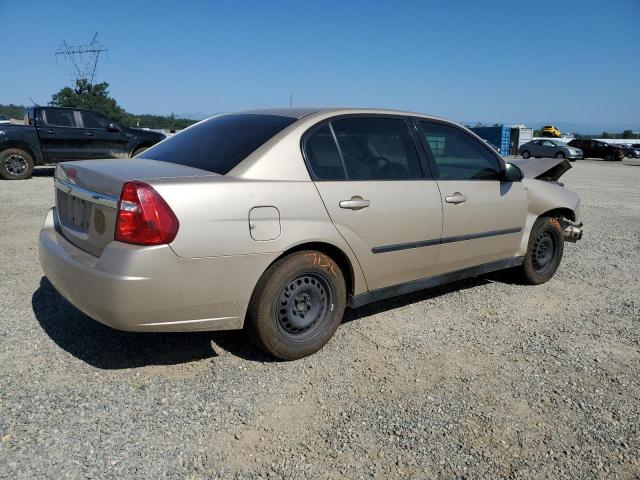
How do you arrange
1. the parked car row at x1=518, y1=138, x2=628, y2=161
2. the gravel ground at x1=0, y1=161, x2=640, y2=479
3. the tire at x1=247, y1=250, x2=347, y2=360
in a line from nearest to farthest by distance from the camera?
the gravel ground at x1=0, y1=161, x2=640, y2=479
the tire at x1=247, y1=250, x2=347, y2=360
the parked car row at x1=518, y1=138, x2=628, y2=161

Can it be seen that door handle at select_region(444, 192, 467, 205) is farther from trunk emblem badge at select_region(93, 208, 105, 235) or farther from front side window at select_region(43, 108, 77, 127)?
front side window at select_region(43, 108, 77, 127)

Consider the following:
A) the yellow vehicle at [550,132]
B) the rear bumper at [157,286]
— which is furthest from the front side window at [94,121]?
the yellow vehicle at [550,132]

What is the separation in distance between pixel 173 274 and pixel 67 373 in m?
0.99

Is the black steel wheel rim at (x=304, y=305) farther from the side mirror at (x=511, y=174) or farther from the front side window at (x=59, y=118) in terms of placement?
the front side window at (x=59, y=118)

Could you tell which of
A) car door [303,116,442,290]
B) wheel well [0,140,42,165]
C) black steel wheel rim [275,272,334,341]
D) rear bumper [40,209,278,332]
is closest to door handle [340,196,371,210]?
car door [303,116,442,290]

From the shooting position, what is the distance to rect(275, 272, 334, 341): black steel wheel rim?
326cm

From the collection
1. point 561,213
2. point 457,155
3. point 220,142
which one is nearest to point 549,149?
point 561,213

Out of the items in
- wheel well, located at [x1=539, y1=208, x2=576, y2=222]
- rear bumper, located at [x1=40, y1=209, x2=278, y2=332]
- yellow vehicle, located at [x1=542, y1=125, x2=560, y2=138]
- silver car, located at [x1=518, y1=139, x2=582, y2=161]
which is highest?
yellow vehicle, located at [x1=542, y1=125, x2=560, y2=138]

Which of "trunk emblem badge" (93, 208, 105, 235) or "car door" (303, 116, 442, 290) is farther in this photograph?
"car door" (303, 116, 442, 290)

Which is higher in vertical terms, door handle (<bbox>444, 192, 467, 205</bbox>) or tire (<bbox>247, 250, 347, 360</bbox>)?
door handle (<bbox>444, 192, 467, 205</bbox>)

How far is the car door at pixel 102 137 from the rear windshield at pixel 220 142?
10.0m

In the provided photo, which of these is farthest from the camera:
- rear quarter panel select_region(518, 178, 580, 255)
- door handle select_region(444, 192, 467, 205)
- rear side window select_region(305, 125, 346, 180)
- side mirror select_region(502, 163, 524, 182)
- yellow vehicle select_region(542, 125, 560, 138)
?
yellow vehicle select_region(542, 125, 560, 138)

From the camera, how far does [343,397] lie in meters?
2.97

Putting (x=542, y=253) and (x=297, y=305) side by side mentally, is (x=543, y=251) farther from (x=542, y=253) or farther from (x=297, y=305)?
(x=297, y=305)
